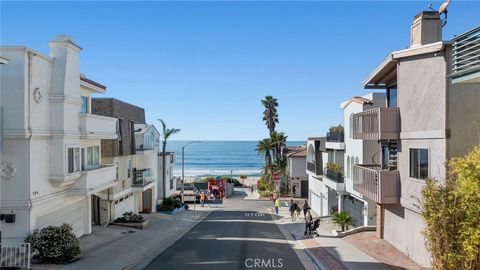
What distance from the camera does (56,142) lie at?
2000 centimetres

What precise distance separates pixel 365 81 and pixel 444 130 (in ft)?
28.4

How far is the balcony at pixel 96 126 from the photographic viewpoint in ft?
74.2

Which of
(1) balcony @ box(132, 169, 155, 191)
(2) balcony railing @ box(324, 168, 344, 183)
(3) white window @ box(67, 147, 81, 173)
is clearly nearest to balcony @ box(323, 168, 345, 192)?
(2) balcony railing @ box(324, 168, 344, 183)

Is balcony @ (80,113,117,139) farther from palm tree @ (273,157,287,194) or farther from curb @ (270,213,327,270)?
palm tree @ (273,157,287,194)

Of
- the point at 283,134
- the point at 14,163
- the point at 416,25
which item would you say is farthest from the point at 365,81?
the point at 283,134

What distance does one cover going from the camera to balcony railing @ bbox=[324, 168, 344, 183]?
108 ft

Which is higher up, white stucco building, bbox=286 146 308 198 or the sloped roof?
the sloped roof

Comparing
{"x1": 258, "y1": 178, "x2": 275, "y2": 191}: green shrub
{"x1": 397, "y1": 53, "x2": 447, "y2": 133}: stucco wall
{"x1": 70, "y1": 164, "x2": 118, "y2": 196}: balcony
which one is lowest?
{"x1": 258, "y1": 178, "x2": 275, "y2": 191}: green shrub

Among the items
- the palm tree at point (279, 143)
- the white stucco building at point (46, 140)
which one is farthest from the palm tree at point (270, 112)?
the white stucco building at point (46, 140)

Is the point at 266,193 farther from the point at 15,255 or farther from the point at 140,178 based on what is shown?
the point at 15,255

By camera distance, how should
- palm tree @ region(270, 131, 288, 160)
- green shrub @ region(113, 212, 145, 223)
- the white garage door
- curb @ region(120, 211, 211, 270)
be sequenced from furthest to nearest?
palm tree @ region(270, 131, 288, 160), the white garage door, green shrub @ region(113, 212, 145, 223), curb @ region(120, 211, 211, 270)

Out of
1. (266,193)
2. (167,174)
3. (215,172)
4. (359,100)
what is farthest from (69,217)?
(215,172)

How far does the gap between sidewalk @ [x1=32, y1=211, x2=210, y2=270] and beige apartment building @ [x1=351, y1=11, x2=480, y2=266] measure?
34.1 feet

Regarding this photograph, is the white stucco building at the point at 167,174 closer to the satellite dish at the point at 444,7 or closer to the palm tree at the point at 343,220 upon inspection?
the palm tree at the point at 343,220
